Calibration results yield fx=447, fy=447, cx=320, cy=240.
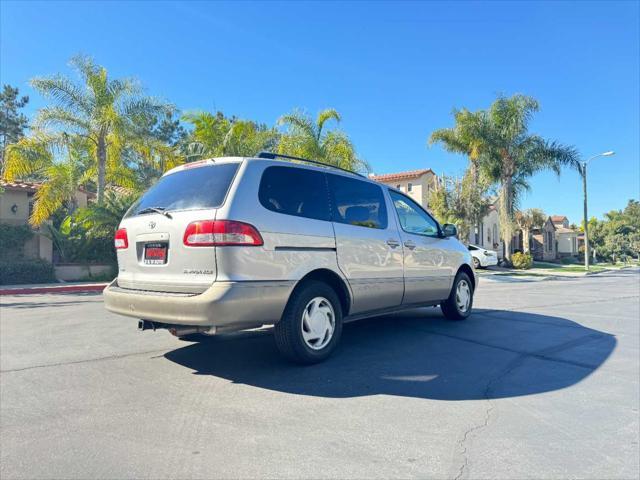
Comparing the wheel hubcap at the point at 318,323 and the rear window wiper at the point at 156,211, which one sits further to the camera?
the wheel hubcap at the point at 318,323

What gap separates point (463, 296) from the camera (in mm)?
6953

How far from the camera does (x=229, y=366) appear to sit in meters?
4.46

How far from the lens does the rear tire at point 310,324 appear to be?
4.05 m

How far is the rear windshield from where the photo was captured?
3.93 m

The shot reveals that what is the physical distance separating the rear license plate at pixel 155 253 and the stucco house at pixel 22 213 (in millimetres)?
15787

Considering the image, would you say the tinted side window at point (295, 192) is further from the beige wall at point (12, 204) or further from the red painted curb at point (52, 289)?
the beige wall at point (12, 204)

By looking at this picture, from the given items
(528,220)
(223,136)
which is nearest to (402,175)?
(528,220)

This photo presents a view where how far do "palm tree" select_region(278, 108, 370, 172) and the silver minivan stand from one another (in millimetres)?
13963

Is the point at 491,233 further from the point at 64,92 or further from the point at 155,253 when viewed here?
the point at 155,253

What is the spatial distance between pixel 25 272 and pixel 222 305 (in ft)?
50.6

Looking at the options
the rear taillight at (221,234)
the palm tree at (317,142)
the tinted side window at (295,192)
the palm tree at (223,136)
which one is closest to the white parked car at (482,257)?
the palm tree at (317,142)

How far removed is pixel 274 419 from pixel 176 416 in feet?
2.35

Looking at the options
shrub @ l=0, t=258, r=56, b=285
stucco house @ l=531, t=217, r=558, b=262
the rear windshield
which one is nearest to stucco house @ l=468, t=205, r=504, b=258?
stucco house @ l=531, t=217, r=558, b=262

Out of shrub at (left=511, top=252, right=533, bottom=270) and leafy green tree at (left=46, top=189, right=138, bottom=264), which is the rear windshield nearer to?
leafy green tree at (left=46, top=189, right=138, bottom=264)
